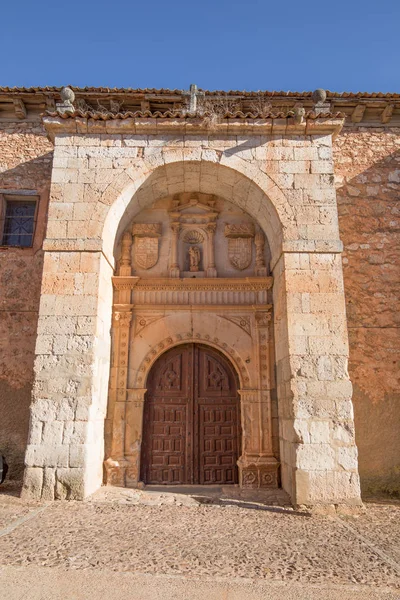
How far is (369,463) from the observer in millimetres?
6141

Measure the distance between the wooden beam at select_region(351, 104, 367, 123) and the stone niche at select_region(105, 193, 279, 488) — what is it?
2.84 metres

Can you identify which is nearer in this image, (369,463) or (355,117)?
(369,463)

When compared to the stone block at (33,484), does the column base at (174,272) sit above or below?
above

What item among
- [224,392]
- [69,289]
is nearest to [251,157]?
[69,289]

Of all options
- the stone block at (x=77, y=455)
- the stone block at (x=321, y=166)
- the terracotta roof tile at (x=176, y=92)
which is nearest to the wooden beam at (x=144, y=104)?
the terracotta roof tile at (x=176, y=92)

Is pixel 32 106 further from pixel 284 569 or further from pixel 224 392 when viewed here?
pixel 284 569

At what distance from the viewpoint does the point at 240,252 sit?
688cm

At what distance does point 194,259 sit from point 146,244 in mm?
830

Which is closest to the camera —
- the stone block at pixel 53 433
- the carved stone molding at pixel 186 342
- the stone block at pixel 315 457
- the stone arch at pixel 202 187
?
the stone block at pixel 315 457

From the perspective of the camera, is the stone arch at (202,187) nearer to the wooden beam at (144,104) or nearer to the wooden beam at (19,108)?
the wooden beam at (144,104)

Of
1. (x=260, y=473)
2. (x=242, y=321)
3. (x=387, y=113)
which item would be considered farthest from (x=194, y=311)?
(x=387, y=113)

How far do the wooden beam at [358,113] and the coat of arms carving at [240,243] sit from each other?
292 cm

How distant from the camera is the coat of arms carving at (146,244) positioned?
677cm

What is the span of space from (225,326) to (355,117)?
15.0 feet
